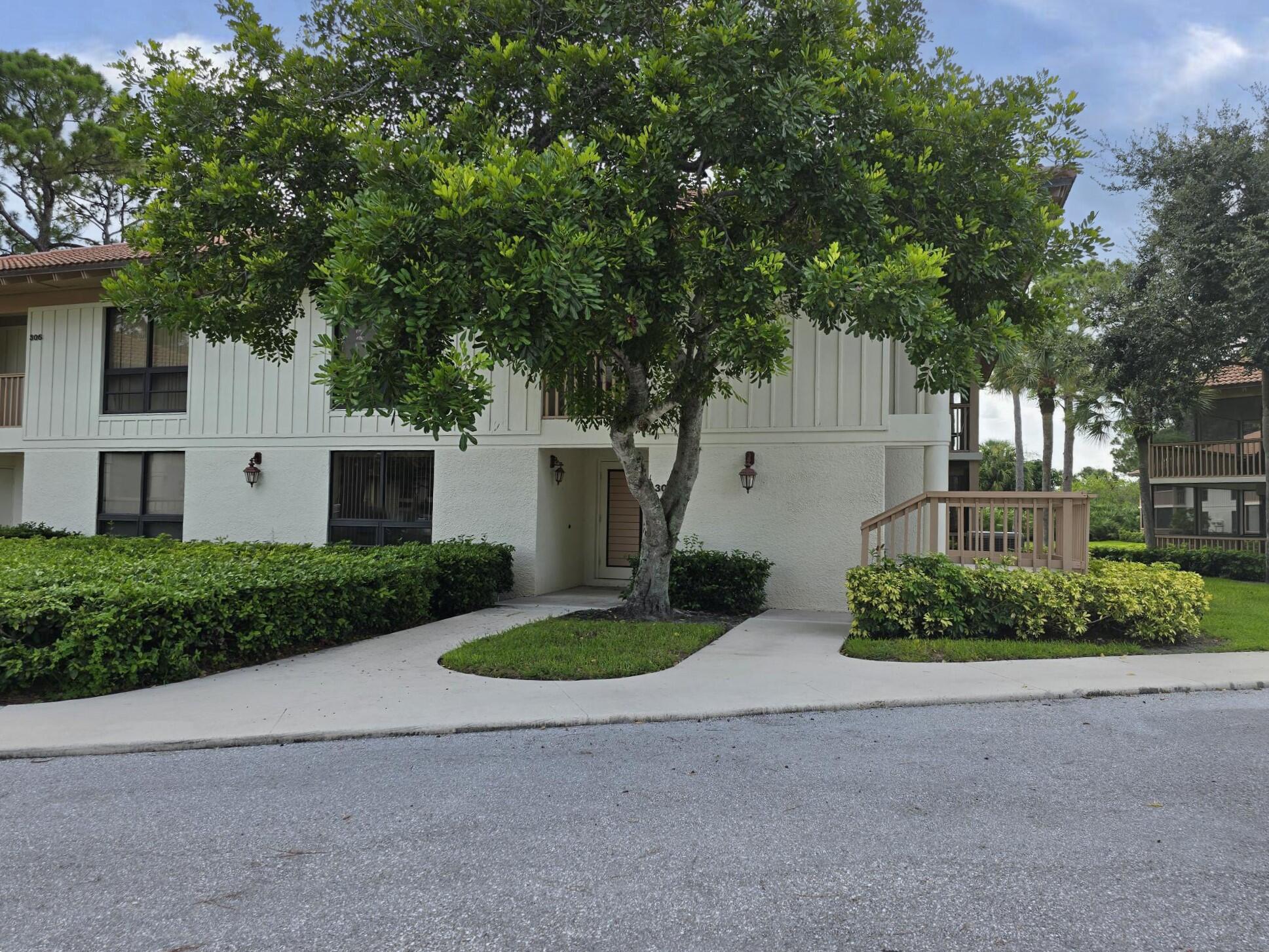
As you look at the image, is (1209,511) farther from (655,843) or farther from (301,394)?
(655,843)

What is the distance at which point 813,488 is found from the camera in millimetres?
11281

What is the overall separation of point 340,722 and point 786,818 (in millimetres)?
3099

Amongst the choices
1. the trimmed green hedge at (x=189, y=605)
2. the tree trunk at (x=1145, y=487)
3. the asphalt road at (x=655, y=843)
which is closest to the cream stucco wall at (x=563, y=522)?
the trimmed green hedge at (x=189, y=605)

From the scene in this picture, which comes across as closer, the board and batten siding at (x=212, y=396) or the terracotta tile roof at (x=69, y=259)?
the board and batten siding at (x=212, y=396)

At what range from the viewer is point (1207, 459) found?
866 inches

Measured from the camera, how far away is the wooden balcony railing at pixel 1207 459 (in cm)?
2111

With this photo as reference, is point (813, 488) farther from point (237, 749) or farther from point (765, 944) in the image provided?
point (765, 944)

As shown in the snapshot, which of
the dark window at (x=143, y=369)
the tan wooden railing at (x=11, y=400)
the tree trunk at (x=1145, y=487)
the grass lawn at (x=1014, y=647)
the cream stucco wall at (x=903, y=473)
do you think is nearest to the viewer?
the grass lawn at (x=1014, y=647)

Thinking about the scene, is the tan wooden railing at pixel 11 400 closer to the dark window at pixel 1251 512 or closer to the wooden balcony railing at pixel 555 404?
the wooden balcony railing at pixel 555 404

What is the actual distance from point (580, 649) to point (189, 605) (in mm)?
3319

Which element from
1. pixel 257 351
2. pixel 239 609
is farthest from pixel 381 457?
pixel 239 609

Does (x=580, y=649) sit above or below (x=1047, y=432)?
below

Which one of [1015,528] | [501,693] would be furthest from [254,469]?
[1015,528]

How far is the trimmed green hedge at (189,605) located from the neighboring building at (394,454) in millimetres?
2392
